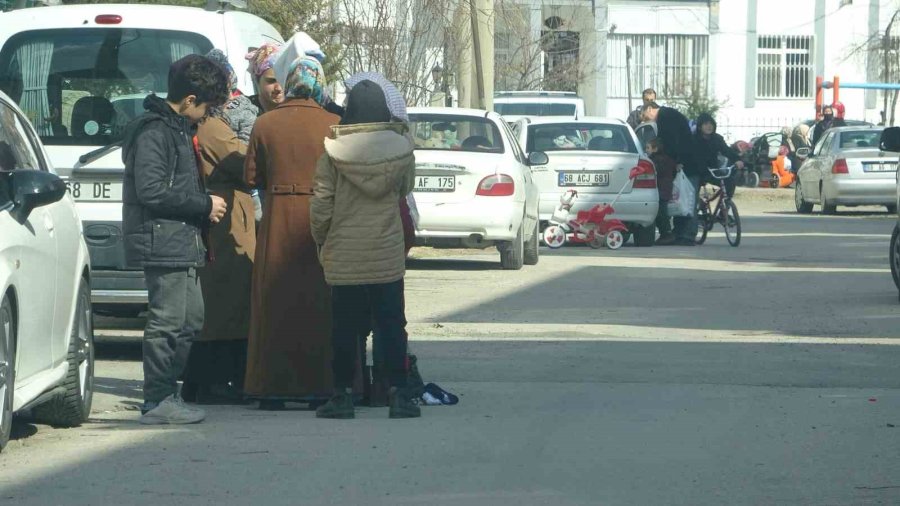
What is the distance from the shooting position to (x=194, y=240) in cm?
795

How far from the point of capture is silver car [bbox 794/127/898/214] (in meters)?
30.0

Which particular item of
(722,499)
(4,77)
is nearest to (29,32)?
(4,77)

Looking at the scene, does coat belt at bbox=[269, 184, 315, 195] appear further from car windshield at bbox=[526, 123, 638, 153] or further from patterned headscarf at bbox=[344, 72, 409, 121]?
car windshield at bbox=[526, 123, 638, 153]

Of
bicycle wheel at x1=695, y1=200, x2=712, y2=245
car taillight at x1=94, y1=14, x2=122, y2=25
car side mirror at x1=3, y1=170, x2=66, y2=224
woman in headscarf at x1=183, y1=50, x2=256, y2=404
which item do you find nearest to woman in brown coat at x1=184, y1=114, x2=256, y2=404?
woman in headscarf at x1=183, y1=50, x2=256, y2=404

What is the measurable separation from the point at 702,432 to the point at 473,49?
1718cm

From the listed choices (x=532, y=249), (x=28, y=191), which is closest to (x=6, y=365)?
(x=28, y=191)

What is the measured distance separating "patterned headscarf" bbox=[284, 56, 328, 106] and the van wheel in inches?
555

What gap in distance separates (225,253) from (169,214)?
2.95 feet

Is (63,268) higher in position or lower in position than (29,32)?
lower

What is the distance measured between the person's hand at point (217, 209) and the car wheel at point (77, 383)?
76cm

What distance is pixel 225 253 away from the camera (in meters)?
8.73

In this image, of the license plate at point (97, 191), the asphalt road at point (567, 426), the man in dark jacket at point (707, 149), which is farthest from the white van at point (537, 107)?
the license plate at point (97, 191)

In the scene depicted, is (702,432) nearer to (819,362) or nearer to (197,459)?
(197,459)

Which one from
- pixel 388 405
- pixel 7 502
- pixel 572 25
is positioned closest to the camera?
pixel 7 502
